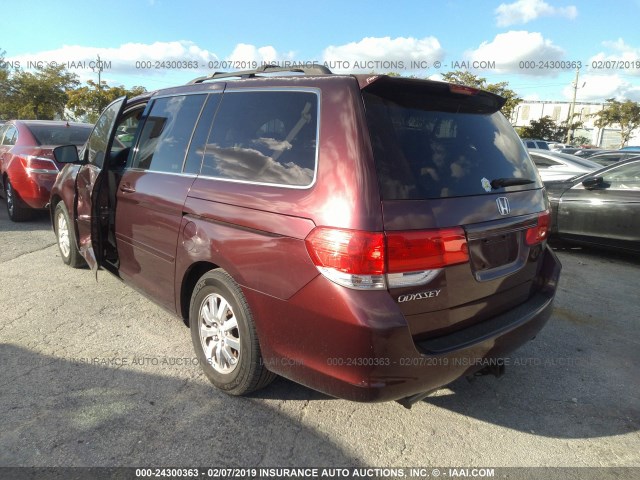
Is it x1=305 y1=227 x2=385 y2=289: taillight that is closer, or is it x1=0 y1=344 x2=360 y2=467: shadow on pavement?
x1=305 y1=227 x2=385 y2=289: taillight

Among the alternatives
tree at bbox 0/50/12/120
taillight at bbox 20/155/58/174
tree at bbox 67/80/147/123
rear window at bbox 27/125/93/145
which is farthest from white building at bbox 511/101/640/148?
taillight at bbox 20/155/58/174

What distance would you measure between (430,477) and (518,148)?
206cm

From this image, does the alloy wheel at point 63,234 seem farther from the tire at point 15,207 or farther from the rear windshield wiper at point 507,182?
the rear windshield wiper at point 507,182

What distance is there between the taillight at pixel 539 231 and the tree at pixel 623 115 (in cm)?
5518

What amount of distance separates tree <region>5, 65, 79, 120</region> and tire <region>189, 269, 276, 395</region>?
37876 millimetres

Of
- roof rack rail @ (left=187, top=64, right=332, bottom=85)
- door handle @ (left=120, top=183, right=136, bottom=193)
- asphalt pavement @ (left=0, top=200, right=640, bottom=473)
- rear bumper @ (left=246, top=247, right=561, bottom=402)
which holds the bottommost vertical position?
asphalt pavement @ (left=0, top=200, right=640, bottom=473)

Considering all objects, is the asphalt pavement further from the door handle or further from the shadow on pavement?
the door handle

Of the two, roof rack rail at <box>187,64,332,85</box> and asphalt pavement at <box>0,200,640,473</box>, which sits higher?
roof rack rail at <box>187,64,332,85</box>

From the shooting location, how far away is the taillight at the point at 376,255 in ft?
6.71

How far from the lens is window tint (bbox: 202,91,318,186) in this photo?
2387mm

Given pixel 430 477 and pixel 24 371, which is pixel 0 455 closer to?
pixel 24 371

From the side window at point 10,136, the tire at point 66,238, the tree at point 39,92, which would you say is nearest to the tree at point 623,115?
the tree at point 39,92

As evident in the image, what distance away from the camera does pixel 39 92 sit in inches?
1382

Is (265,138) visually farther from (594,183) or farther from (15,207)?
(15,207)
